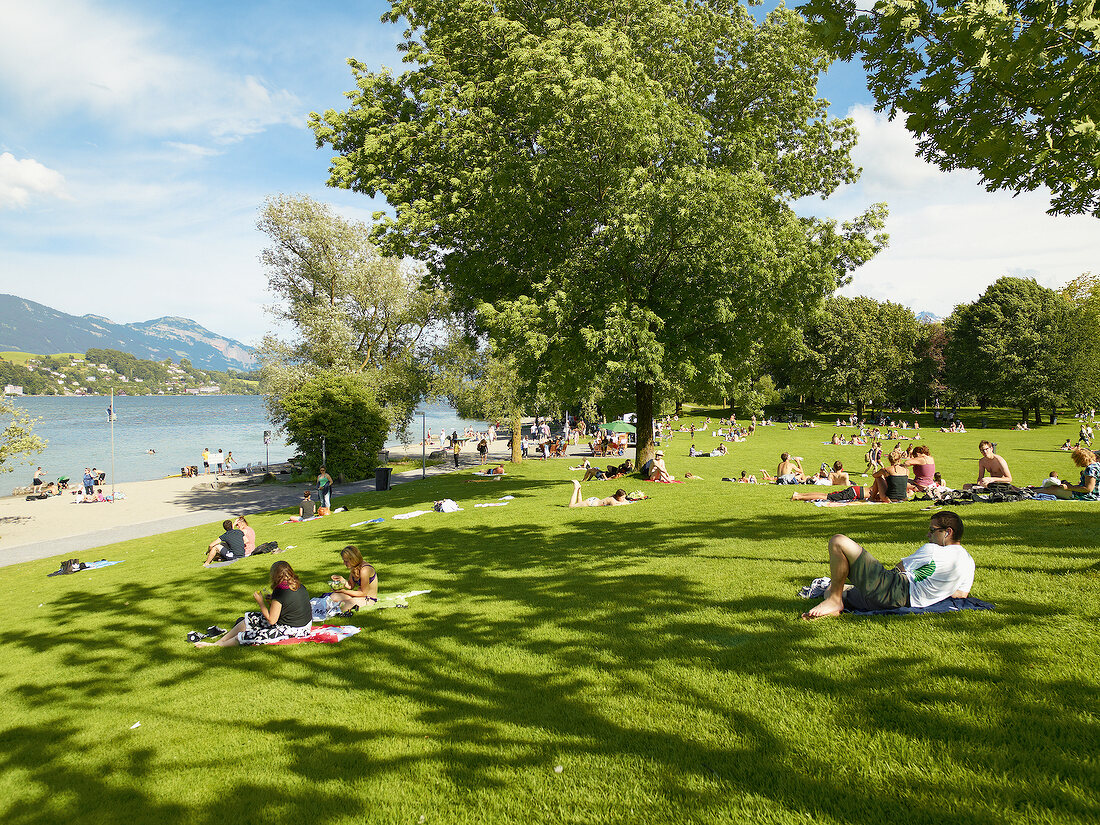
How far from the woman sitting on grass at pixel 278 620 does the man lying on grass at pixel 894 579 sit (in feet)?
20.4

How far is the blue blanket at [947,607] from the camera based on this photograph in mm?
5855

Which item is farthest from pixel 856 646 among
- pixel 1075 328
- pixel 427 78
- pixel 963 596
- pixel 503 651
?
pixel 1075 328

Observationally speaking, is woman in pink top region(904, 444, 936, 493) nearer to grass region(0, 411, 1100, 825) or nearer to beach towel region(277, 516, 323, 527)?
grass region(0, 411, 1100, 825)

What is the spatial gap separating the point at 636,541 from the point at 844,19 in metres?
8.76

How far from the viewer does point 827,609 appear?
6.11 metres

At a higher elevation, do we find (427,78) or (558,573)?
(427,78)

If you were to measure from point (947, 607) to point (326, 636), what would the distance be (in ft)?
23.5

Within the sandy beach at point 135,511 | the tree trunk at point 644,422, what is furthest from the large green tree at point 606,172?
the sandy beach at point 135,511

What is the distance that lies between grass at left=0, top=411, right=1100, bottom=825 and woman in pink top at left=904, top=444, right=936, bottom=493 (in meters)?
4.73

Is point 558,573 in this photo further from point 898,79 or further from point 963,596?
point 898,79

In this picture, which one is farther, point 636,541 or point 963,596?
point 636,541

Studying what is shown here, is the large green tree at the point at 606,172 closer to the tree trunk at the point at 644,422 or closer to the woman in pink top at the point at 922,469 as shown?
the tree trunk at the point at 644,422

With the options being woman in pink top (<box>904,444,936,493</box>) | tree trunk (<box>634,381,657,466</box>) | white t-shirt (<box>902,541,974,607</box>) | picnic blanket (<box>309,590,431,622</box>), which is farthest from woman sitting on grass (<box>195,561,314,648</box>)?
tree trunk (<box>634,381,657,466</box>)

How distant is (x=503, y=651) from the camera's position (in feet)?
20.6
